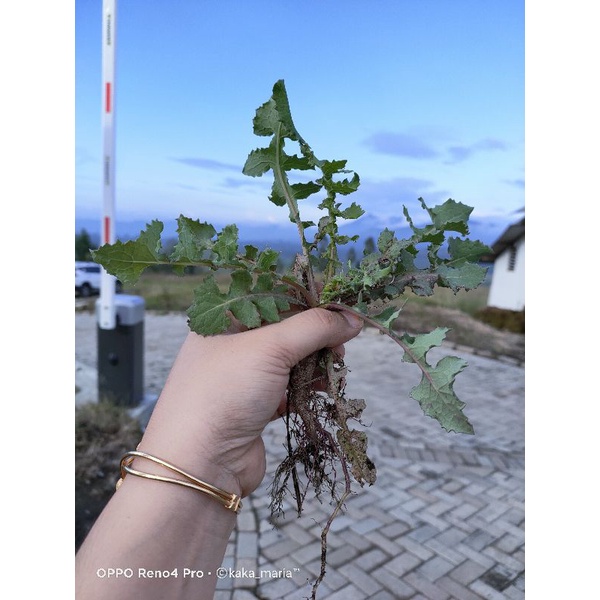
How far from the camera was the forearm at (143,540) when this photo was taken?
92 centimetres

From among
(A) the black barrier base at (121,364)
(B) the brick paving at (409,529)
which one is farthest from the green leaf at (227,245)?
(A) the black barrier base at (121,364)

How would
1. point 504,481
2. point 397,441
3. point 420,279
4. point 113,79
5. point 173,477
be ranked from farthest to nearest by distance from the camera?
point 397,441
point 504,481
point 113,79
point 420,279
point 173,477

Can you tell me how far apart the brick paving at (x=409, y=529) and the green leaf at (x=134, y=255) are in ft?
2.27

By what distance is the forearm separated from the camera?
92 cm

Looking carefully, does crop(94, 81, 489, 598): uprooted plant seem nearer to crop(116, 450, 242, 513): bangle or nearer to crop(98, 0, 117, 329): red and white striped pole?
crop(116, 450, 242, 513): bangle

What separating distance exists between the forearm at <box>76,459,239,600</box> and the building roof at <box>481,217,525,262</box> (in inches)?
124

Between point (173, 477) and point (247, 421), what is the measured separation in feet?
0.48

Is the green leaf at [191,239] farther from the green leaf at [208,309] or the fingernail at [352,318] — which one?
the fingernail at [352,318]

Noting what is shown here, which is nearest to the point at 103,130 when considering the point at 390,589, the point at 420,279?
the point at 420,279

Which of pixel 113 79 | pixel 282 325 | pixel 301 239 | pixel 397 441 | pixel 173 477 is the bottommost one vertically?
pixel 397 441

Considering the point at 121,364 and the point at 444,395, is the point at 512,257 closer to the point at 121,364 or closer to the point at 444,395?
the point at 121,364

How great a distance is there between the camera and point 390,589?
6.22ft

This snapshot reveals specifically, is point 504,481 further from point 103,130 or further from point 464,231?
point 103,130

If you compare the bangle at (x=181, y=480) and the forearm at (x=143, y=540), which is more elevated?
the bangle at (x=181, y=480)
